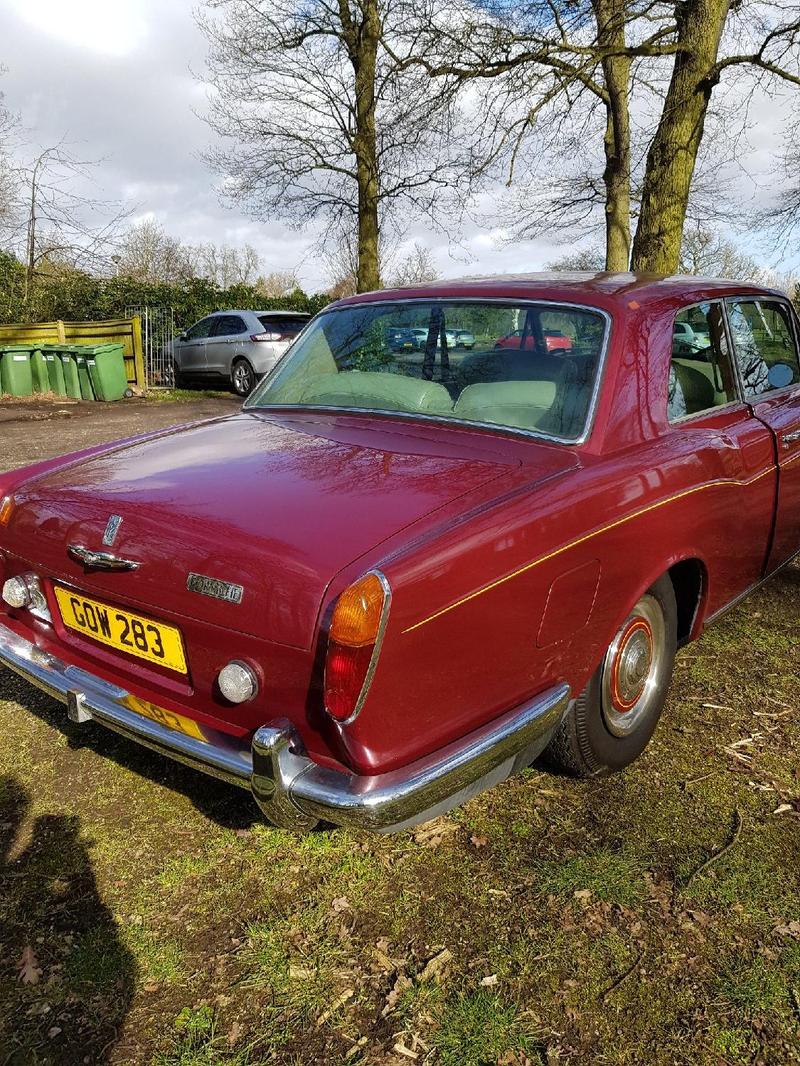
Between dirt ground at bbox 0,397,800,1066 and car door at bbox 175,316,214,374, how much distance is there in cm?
1379

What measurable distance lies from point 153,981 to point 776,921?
1627 mm

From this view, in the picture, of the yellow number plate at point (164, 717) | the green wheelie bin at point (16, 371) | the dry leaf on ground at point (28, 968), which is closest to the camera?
the dry leaf on ground at point (28, 968)

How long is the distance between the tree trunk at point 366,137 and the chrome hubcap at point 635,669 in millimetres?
13856

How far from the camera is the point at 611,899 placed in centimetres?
231

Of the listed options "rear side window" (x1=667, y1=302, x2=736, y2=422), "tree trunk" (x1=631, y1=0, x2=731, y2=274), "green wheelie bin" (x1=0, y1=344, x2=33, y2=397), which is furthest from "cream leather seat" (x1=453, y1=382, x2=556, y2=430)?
"green wheelie bin" (x1=0, y1=344, x2=33, y2=397)

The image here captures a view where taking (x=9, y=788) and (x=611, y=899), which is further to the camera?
(x=9, y=788)

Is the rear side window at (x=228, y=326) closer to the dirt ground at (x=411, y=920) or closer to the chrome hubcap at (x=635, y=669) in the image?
the dirt ground at (x=411, y=920)

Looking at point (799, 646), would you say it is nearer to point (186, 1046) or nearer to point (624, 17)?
point (186, 1046)

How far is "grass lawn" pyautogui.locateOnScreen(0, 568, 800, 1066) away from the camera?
75.1 inches

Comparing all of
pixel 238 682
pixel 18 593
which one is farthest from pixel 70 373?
pixel 238 682

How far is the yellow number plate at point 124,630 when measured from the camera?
2.21m

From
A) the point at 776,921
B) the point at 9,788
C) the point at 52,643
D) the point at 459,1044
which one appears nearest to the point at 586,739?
the point at 776,921

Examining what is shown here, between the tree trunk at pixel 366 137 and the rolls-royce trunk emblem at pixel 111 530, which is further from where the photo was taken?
the tree trunk at pixel 366 137

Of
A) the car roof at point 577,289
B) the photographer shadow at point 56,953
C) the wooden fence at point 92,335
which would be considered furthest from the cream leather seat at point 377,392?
the wooden fence at point 92,335
